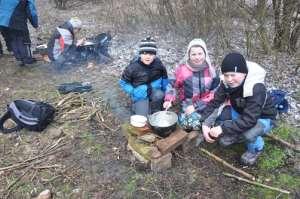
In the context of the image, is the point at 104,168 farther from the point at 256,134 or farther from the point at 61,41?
the point at 61,41

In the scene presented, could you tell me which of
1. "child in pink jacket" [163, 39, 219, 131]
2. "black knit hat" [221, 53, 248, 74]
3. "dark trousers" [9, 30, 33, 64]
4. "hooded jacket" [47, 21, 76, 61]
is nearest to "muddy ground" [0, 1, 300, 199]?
"child in pink jacket" [163, 39, 219, 131]

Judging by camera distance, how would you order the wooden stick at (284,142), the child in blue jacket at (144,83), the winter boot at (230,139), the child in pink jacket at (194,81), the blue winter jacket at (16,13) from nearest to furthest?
the winter boot at (230,139), the wooden stick at (284,142), the child in pink jacket at (194,81), the child in blue jacket at (144,83), the blue winter jacket at (16,13)

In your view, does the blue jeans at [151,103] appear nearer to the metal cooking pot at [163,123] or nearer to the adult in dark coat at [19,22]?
the metal cooking pot at [163,123]

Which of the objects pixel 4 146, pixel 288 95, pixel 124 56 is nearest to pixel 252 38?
pixel 288 95

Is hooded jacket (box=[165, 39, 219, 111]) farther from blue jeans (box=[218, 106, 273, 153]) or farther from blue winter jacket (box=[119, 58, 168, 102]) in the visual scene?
blue jeans (box=[218, 106, 273, 153])

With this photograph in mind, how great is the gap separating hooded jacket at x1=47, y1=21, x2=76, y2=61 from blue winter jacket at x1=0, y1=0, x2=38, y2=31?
21.2 inches

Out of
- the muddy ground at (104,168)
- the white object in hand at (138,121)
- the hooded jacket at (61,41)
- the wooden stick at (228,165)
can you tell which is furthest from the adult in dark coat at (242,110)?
the hooded jacket at (61,41)

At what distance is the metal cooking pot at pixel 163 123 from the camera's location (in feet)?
12.1

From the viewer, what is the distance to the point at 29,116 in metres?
4.38

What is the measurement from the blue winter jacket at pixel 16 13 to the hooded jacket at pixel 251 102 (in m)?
4.04

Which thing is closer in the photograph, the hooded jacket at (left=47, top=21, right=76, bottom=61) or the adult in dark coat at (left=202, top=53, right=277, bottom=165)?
the adult in dark coat at (left=202, top=53, right=277, bottom=165)

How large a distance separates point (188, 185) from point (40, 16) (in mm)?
6714

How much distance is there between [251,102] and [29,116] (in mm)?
2541

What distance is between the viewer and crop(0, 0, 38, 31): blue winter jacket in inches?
238
